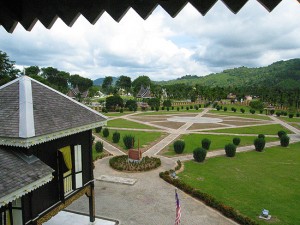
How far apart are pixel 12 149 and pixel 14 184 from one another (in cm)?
207

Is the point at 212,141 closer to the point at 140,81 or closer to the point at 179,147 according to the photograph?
the point at 179,147

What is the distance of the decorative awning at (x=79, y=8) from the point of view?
80.0 inches

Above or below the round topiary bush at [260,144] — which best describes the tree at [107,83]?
above

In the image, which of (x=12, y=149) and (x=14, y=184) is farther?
(x=12, y=149)

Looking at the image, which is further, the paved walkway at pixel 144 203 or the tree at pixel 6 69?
the tree at pixel 6 69

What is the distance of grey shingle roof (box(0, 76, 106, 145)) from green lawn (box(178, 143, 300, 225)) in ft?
33.2

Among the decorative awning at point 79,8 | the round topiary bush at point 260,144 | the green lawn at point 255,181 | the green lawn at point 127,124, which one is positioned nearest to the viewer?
the decorative awning at point 79,8

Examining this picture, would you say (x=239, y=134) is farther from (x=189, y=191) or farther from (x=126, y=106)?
(x=126, y=106)

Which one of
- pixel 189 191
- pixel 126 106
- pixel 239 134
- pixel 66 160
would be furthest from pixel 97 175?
pixel 126 106

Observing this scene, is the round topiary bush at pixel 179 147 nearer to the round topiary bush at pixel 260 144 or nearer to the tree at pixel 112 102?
the round topiary bush at pixel 260 144

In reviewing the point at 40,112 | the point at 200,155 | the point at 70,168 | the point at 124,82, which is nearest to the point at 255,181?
the point at 200,155

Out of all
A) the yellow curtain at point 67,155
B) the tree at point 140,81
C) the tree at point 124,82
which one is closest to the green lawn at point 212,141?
the yellow curtain at point 67,155

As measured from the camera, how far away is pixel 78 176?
1211cm

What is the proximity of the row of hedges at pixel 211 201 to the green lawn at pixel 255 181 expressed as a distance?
862 mm
